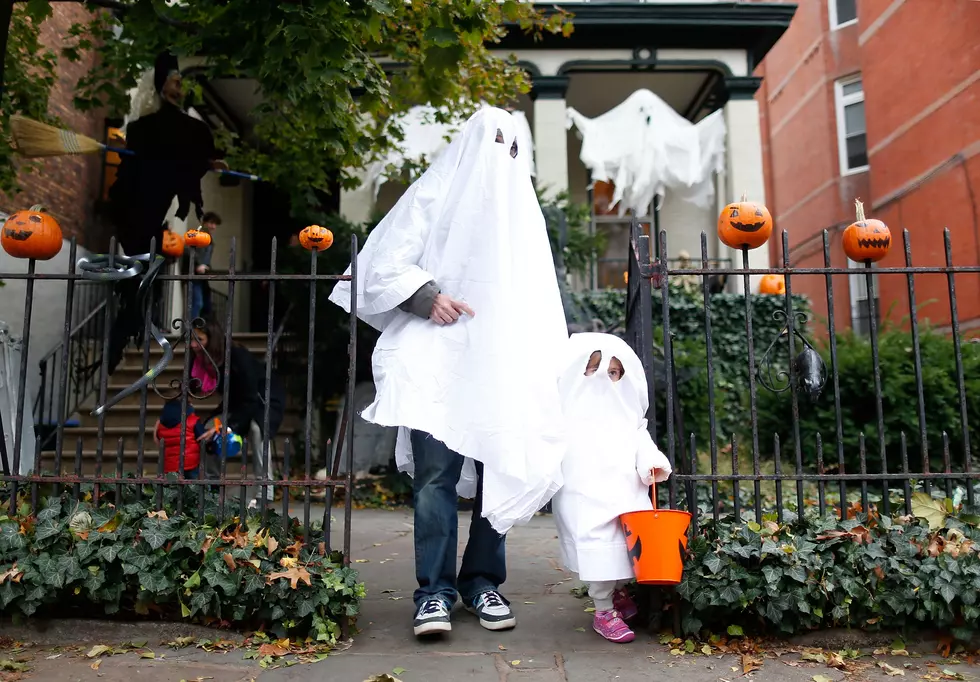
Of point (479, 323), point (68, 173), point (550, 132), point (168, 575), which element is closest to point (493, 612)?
point (479, 323)

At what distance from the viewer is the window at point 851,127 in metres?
16.0

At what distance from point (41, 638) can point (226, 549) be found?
85 cm

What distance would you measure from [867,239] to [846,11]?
15.5 metres

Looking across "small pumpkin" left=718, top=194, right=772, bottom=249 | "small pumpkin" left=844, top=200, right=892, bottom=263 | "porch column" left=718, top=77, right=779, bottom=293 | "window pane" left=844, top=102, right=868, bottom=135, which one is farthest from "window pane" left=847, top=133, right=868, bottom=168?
"small pumpkin" left=718, top=194, right=772, bottom=249

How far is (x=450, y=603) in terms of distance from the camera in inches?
128

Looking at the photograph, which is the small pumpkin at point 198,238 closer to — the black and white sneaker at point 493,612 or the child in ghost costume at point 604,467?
the child in ghost costume at point 604,467

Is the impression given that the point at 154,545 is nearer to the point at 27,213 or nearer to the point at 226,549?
the point at 226,549

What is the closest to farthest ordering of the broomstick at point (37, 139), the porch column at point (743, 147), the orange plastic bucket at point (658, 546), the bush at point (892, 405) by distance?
the orange plastic bucket at point (658, 546)
the broomstick at point (37, 139)
the bush at point (892, 405)
the porch column at point (743, 147)

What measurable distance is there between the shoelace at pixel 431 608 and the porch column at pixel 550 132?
9075 mm

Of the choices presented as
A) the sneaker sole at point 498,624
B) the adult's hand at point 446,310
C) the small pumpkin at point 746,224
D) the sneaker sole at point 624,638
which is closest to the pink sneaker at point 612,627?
the sneaker sole at point 624,638

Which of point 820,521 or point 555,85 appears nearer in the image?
point 820,521

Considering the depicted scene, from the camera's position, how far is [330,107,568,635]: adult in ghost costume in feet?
10.3

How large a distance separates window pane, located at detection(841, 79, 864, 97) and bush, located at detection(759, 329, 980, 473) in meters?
9.75

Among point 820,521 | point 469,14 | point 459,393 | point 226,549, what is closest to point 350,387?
point 459,393
